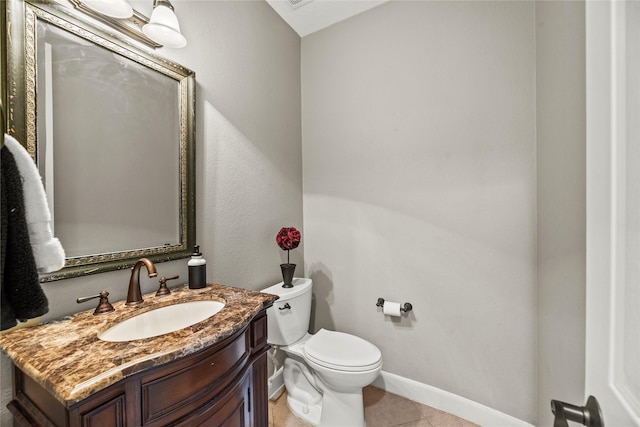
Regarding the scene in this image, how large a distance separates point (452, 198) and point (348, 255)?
0.80 meters

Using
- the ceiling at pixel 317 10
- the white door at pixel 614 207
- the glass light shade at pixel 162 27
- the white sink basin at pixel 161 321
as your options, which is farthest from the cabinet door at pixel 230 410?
the ceiling at pixel 317 10

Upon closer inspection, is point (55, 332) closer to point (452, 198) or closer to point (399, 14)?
point (452, 198)

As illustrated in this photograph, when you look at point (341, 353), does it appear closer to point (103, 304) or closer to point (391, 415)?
point (391, 415)

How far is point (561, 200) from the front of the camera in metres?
1.00

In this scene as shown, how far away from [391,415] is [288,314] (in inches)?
35.5

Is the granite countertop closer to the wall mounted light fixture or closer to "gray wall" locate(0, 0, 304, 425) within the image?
"gray wall" locate(0, 0, 304, 425)

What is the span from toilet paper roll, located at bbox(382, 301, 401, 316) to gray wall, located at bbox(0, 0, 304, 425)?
28.0 inches

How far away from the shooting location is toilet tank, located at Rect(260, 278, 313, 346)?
1.52 metres

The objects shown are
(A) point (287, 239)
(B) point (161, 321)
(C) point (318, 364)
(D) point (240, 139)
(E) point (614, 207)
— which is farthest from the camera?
(A) point (287, 239)

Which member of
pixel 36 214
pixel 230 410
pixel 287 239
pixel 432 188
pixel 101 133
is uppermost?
pixel 101 133

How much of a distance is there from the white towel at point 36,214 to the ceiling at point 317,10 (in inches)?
71.3

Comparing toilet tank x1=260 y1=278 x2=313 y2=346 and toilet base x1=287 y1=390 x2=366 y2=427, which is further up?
toilet tank x1=260 y1=278 x2=313 y2=346

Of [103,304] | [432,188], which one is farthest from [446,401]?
[103,304]

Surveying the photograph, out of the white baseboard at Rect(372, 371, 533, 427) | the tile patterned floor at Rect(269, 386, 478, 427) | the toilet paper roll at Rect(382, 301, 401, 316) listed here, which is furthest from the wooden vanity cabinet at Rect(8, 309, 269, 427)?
the white baseboard at Rect(372, 371, 533, 427)
